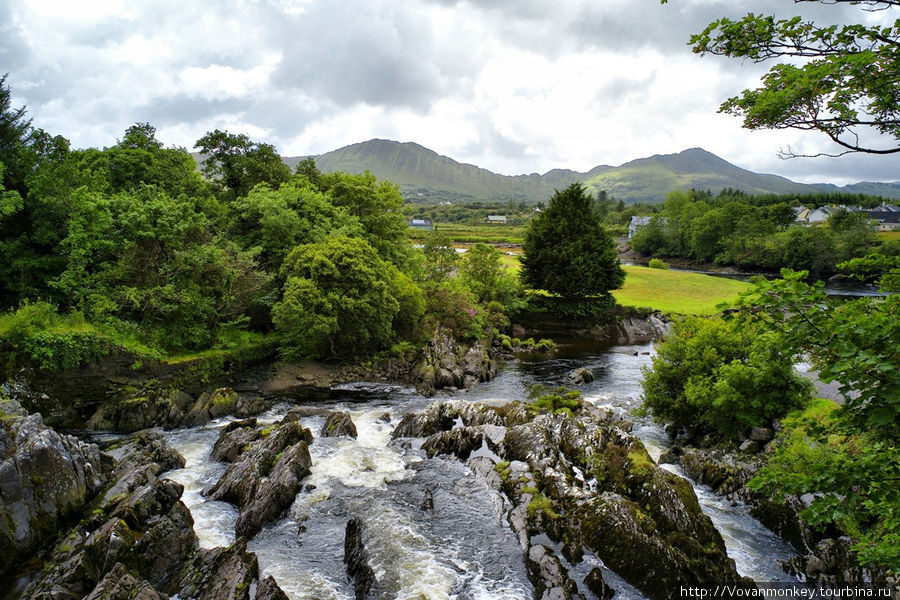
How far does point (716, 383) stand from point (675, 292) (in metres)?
52.9

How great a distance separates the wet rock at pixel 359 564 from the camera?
1440cm

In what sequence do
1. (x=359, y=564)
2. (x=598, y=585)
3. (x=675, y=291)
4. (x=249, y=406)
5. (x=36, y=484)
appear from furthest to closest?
(x=675, y=291) → (x=249, y=406) → (x=36, y=484) → (x=359, y=564) → (x=598, y=585)

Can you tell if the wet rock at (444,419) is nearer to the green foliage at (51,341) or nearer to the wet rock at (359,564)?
the wet rock at (359,564)

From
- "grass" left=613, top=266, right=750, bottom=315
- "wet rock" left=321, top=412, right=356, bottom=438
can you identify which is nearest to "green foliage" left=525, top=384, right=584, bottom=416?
"wet rock" left=321, top=412, right=356, bottom=438

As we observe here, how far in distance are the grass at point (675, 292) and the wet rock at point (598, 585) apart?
157 ft

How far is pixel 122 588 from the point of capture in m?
12.9

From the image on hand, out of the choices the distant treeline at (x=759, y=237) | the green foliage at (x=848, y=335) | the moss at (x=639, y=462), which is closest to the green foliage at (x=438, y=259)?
the moss at (x=639, y=462)

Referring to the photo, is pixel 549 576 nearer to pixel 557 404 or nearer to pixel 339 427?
pixel 557 404

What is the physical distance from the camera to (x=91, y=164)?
40094mm

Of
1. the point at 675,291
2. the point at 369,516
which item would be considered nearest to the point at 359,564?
the point at 369,516

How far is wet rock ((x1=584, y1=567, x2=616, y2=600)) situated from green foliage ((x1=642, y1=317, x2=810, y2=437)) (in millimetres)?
11175

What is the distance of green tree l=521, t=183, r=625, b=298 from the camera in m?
55.7

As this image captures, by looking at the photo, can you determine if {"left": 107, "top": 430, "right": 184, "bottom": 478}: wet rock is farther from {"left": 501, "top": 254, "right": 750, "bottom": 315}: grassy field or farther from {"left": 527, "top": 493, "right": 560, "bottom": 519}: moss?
{"left": 501, "top": 254, "right": 750, "bottom": 315}: grassy field

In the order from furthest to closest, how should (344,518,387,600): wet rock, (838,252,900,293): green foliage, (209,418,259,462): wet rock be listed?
(209,418,259,462): wet rock, (344,518,387,600): wet rock, (838,252,900,293): green foliage
